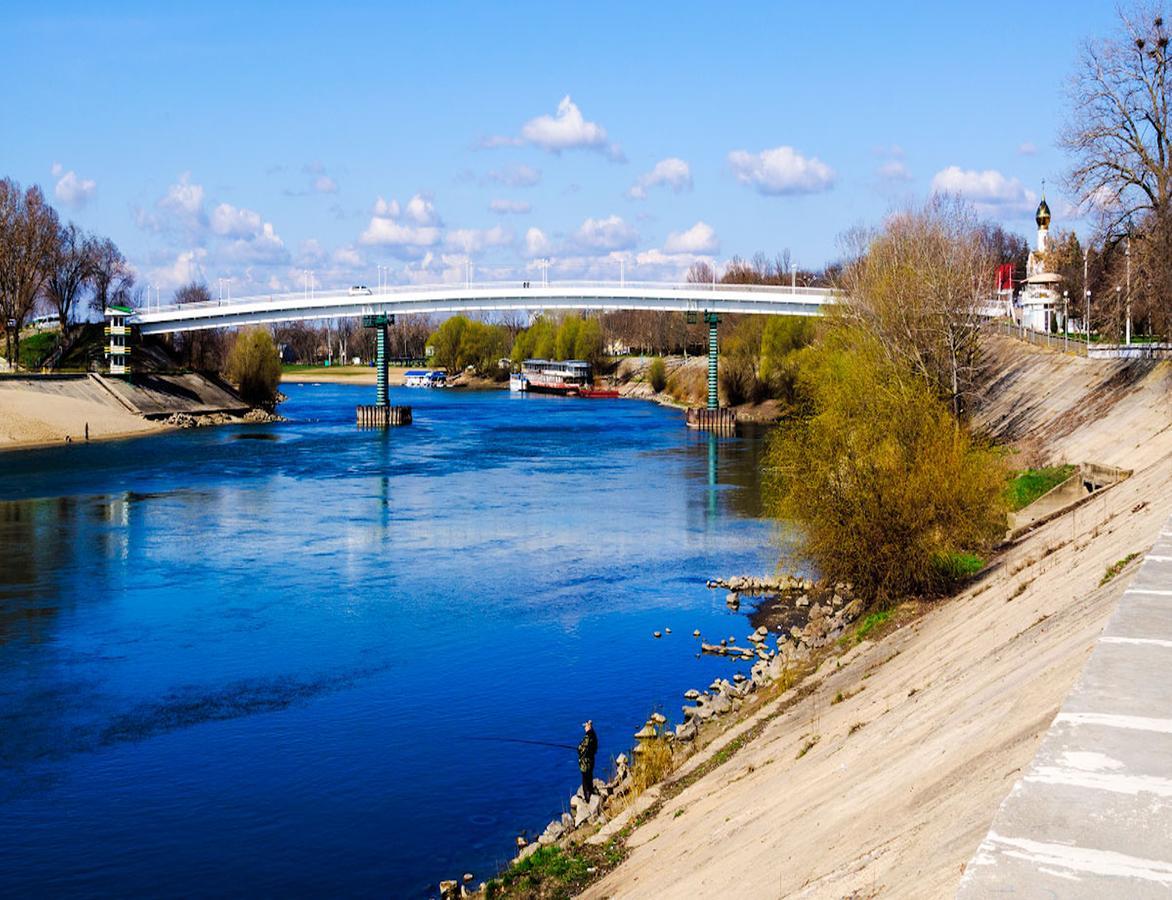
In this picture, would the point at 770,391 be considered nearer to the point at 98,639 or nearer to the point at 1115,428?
the point at 1115,428

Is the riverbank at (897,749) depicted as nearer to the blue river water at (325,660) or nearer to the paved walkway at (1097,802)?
the paved walkway at (1097,802)

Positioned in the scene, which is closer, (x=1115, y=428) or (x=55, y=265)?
(x=1115, y=428)

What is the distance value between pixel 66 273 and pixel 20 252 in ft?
28.1

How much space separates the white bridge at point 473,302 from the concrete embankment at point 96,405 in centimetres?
554

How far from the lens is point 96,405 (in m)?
81.9

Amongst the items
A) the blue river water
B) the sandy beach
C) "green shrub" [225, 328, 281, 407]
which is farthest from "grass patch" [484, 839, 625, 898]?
"green shrub" [225, 328, 281, 407]

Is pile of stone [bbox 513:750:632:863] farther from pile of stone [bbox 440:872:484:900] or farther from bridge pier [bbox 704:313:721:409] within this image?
bridge pier [bbox 704:313:721:409]

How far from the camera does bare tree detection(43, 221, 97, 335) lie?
97000mm

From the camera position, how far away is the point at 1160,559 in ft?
49.4

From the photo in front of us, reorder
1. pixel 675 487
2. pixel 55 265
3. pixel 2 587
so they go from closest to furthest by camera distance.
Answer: pixel 2 587 < pixel 675 487 < pixel 55 265

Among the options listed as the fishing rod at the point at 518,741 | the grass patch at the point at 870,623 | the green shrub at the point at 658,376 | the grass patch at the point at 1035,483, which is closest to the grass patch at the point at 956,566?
the grass patch at the point at 870,623

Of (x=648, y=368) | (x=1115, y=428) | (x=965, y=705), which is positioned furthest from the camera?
(x=648, y=368)

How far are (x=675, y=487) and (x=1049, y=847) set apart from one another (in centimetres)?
4538

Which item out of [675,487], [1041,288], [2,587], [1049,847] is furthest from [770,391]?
[1049,847]
